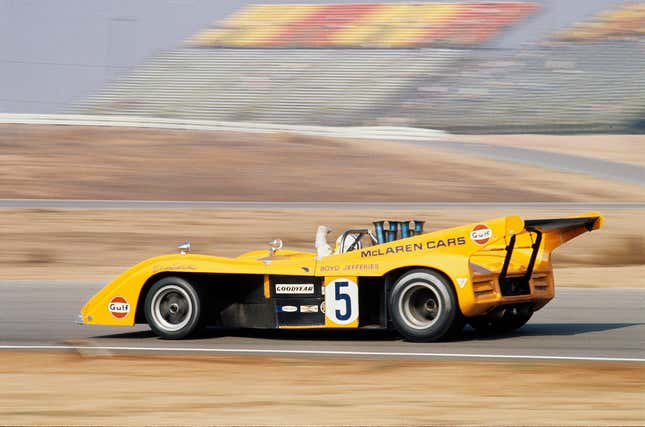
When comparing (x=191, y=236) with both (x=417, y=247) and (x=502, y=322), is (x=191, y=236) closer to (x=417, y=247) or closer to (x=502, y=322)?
(x=502, y=322)

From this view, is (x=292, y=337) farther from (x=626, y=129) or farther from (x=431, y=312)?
(x=626, y=129)

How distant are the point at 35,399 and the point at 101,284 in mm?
8415

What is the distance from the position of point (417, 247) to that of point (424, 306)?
493 mm

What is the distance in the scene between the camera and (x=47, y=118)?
38.2 metres

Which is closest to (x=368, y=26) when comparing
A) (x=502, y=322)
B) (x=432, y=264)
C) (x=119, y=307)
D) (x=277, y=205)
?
(x=277, y=205)

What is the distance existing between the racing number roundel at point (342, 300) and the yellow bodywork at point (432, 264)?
5cm

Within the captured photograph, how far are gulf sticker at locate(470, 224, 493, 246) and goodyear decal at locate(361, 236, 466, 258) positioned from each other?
0.09m

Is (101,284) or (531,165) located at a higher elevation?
(531,165)

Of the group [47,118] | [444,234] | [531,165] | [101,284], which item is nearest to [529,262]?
[444,234]

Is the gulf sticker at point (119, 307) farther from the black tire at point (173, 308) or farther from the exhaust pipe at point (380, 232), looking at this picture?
the exhaust pipe at point (380, 232)

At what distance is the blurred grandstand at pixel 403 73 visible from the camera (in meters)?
43.4

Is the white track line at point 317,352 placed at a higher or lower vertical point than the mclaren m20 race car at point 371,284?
lower

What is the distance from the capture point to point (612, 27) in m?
47.4

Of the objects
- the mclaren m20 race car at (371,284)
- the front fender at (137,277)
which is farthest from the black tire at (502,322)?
the front fender at (137,277)
